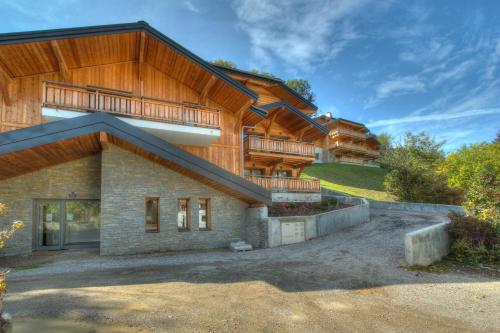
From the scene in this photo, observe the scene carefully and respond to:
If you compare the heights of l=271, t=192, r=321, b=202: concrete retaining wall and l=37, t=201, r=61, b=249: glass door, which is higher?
l=271, t=192, r=321, b=202: concrete retaining wall

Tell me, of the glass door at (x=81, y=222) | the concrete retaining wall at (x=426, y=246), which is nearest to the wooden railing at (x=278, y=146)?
the glass door at (x=81, y=222)

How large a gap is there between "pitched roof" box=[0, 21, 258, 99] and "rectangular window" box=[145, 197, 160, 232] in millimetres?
7120

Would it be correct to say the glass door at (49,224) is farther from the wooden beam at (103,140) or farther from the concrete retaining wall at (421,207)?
the concrete retaining wall at (421,207)

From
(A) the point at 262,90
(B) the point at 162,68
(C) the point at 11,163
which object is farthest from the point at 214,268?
(A) the point at 262,90

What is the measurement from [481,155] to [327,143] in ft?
69.7

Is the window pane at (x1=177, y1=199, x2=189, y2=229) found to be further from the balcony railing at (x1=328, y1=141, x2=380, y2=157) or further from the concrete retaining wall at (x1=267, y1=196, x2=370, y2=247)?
the balcony railing at (x1=328, y1=141, x2=380, y2=157)

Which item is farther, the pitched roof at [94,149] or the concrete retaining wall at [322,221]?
the concrete retaining wall at [322,221]

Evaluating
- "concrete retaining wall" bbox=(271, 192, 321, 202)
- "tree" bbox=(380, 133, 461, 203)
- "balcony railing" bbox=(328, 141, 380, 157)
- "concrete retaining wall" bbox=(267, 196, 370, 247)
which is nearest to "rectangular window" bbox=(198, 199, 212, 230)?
"concrete retaining wall" bbox=(267, 196, 370, 247)

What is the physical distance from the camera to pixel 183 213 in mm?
14766

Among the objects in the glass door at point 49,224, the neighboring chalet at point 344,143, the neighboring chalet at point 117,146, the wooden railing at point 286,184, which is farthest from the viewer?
the neighboring chalet at point 344,143

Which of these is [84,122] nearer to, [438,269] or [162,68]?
[162,68]

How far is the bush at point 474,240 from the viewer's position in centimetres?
1073

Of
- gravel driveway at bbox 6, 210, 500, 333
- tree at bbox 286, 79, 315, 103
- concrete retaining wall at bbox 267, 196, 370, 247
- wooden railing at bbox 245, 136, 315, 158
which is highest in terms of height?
tree at bbox 286, 79, 315, 103

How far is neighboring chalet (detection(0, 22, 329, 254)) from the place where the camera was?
1205 cm
